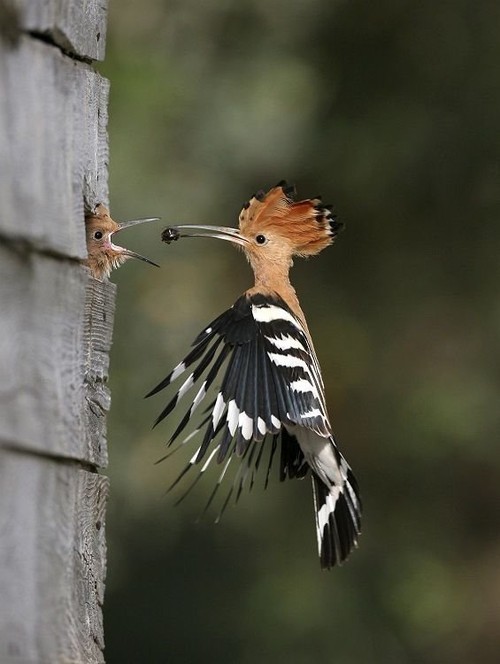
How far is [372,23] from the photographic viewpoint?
30.6ft

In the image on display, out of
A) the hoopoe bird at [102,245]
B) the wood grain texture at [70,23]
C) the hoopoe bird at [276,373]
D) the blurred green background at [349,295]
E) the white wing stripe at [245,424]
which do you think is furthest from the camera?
the blurred green background at [349,295]

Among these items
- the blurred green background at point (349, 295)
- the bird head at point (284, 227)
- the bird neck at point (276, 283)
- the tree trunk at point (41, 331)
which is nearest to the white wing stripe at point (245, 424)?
the bird neck at point (276, 283)

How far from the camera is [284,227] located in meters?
4.14

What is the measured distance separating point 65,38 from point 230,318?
150 centimetres

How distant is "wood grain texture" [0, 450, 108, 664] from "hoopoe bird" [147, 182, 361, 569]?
0.92 m

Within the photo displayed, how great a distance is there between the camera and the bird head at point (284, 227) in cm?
414

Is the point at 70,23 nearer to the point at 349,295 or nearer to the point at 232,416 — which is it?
the point at 232,416

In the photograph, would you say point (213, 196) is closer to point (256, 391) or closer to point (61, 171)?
point (256, 391)

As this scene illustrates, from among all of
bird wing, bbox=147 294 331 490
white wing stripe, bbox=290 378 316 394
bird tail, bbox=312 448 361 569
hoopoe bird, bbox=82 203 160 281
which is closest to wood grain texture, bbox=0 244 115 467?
hoopoe bird, bbox=82 203 160 281

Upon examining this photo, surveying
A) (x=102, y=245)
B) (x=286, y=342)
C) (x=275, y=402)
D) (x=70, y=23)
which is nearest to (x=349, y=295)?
(x=286, y=342)

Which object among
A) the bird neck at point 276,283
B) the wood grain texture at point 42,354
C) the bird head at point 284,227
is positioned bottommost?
the wood grain texture at point 42,354

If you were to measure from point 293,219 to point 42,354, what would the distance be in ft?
6.50

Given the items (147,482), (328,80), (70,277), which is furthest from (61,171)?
(328,80)

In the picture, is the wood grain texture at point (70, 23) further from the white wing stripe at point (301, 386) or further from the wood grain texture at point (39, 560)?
the white wing stripe at point (301, 386)
